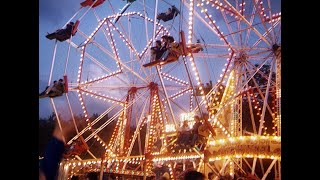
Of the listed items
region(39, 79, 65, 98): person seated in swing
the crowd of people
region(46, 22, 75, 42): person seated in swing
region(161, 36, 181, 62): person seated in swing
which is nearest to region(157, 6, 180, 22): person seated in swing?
region(46, 22, 75, 42): person seated in swing

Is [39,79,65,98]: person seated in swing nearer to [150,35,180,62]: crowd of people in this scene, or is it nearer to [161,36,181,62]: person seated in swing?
[150,35,180,62]: crowd of people

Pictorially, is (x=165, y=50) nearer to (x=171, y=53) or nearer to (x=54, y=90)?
(x=171, y=53)

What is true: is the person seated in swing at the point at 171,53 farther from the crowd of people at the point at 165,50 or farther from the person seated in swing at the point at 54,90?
the person seated in swing at the point at 54,90

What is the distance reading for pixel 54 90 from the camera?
50.4ft

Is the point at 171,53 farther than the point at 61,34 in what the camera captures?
No

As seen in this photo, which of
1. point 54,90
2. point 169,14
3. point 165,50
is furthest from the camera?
point 169,14

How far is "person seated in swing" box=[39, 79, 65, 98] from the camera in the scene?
49.2ft

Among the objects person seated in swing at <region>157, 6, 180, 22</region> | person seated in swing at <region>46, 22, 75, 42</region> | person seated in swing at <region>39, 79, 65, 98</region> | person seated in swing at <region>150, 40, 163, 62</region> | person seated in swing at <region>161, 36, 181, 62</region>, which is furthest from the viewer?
person seated in swing at <region>157, 6, 180, 22</region>

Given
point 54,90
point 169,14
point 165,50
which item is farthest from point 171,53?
point 169,14

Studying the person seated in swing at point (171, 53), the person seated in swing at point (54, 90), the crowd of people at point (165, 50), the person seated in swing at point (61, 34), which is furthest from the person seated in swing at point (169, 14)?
the person seated in swing at point (171, 53)

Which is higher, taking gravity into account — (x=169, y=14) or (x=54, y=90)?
(x=169, y=14)
